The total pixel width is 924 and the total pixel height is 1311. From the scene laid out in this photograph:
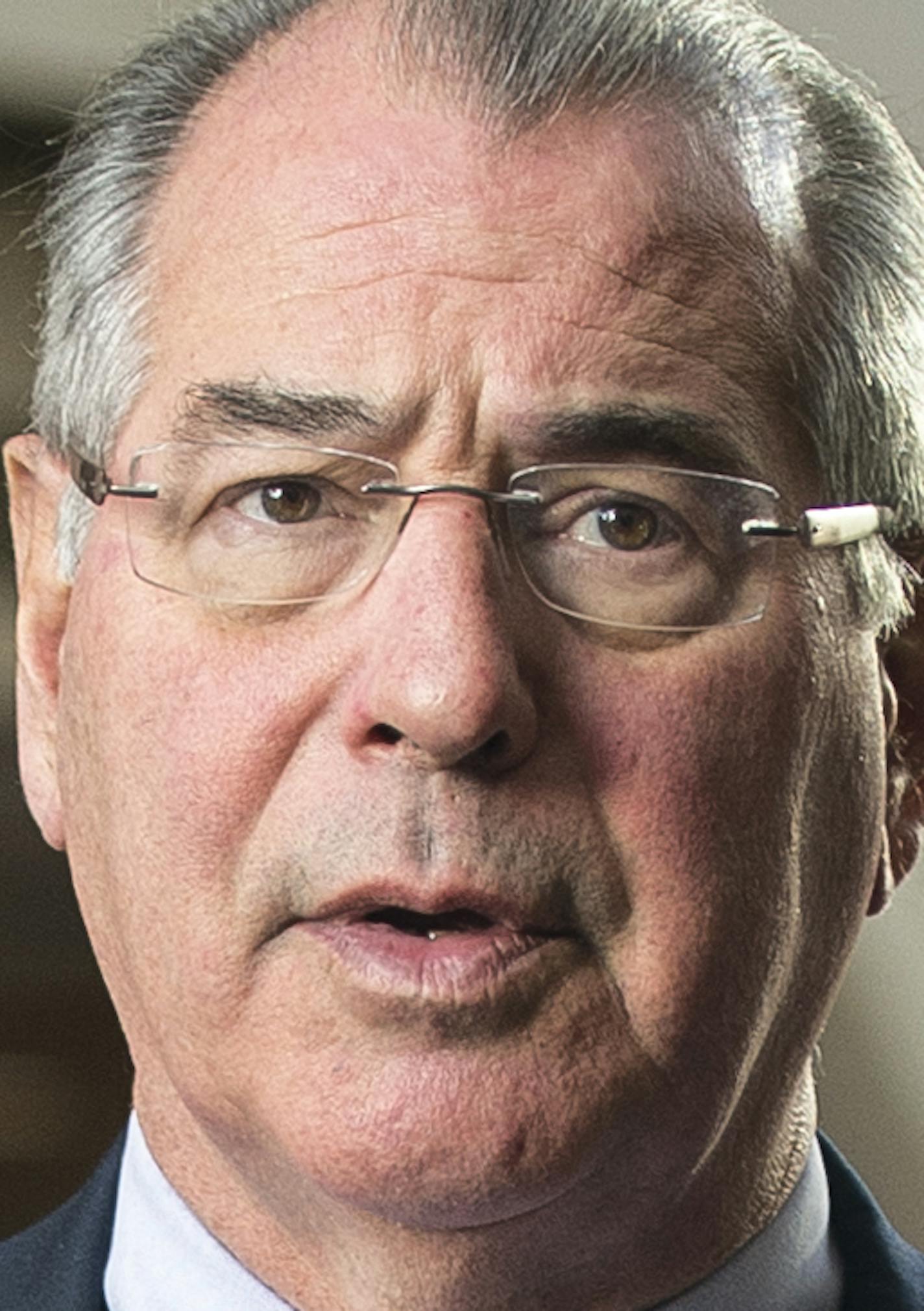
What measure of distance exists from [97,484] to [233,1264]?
68 centimetres

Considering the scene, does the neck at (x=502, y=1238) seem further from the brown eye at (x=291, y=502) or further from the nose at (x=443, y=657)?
the brown eye at (x=291, y=502)

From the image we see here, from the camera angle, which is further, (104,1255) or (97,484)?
(104,1255)

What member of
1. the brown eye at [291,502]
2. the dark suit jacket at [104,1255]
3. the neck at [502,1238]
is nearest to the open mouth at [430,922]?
the neck at [502,1238]

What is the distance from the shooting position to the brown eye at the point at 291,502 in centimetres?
210

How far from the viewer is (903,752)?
242 cm

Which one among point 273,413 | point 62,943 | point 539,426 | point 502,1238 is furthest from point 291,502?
point 62,943

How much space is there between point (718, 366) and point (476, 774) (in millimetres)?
449

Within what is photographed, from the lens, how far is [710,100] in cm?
226

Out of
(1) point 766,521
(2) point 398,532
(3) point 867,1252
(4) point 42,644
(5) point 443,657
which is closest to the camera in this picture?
(5) point 443,657

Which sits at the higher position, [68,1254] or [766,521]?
[766,521]

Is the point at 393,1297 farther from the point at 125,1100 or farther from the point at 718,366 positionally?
the point at 125,1100

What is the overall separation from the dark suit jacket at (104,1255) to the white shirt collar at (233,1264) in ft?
0.07

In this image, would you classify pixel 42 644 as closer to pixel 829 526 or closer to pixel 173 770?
pixel 173 770

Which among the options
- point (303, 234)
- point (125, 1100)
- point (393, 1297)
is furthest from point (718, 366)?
point (125, 1100)
